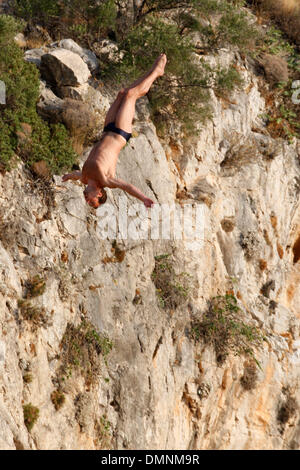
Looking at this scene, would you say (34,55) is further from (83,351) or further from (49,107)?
(83,351)

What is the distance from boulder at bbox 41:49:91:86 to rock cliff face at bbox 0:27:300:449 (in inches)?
13.8

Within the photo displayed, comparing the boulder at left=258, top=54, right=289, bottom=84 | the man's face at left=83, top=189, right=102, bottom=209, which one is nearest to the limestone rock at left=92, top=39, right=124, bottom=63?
the boulder at left=258, top=54, right=289, bottom=84

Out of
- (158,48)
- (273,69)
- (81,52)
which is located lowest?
(81,52)

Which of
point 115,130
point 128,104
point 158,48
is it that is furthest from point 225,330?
point 158,48

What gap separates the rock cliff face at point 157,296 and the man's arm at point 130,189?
2.93 meters

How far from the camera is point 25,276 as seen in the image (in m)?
12.8

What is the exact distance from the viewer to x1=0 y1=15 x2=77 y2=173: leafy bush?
1412cm

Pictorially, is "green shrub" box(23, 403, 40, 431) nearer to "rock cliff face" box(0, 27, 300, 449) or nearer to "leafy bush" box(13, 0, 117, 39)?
"rock cliff face" box(0, 27, 300, 449)

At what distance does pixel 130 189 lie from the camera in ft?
34.4

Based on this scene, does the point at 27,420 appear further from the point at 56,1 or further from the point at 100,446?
the point at 56,1

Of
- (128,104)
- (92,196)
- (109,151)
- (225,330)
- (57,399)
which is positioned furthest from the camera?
(225,330)

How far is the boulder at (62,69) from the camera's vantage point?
628 inches

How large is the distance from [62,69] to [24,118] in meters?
2.20

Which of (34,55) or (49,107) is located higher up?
(34,55)
